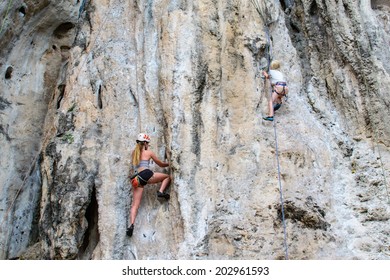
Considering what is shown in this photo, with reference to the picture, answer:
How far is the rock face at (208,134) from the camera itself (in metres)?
7.34

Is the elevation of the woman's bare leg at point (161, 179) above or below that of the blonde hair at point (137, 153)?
below

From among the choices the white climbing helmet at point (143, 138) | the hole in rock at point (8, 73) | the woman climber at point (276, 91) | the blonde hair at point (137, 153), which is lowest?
the blonde hair at point (137, 153)

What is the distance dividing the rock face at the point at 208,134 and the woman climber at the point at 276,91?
0.40 feet

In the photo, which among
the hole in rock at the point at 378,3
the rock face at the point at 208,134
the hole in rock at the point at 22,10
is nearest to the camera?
the rock face at the point at 208,134

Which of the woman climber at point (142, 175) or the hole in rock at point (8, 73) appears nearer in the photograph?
the woman climber at point (142, 175)

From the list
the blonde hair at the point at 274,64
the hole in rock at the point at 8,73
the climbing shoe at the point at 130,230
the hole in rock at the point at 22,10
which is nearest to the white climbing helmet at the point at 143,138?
the climbing shoe at the point at 130,230

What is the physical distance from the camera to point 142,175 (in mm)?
7527

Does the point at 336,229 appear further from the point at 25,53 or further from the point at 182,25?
the point at 25,53

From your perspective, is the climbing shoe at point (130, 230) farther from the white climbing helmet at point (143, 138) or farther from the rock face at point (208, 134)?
the white climbing helmet at point (143, 138)

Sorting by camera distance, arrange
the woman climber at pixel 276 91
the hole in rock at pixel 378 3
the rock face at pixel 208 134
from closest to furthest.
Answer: the rock face at pixel 208 134 < the woman climber at pixel 276 91 < the hole in rock at pixel 378 3

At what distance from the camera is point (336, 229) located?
7516 mm

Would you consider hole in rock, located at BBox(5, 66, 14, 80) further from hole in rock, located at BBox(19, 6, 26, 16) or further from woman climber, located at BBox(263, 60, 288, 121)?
woman climber, located at BBox(263, 60, 288, 121)

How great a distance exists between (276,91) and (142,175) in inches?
102

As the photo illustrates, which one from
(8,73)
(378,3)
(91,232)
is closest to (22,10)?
(8,73)
